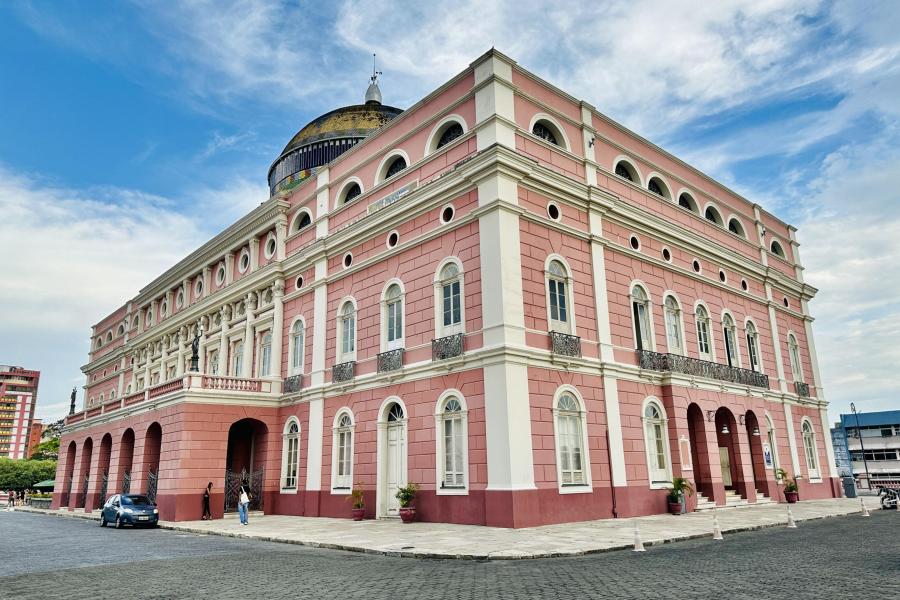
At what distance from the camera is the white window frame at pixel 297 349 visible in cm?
2445

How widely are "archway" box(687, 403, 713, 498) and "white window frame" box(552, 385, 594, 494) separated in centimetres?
541

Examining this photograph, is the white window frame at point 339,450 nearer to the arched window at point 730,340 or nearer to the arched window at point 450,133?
the arched window at point 450,133

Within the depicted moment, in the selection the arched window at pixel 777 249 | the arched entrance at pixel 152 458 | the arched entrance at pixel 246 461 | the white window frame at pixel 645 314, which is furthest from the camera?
the arched window at pixel 777 249

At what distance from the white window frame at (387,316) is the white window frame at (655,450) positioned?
26.2ft

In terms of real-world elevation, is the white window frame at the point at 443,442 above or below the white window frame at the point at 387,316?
below

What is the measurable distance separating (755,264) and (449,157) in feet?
52.9

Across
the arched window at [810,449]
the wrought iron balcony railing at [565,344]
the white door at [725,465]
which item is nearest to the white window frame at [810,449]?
the arched window at [810,449]

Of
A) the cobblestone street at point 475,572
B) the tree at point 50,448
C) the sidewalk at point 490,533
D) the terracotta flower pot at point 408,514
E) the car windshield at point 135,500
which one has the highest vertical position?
the tree at point 50,448

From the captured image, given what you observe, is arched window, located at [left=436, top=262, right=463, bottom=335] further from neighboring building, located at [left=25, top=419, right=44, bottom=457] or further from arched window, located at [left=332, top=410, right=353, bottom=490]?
neighboring building, located at [left=25, top=419, right=44, bottom=457]

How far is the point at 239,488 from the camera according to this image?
80.7 feet

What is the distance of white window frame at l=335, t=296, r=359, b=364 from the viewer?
71.6 feet

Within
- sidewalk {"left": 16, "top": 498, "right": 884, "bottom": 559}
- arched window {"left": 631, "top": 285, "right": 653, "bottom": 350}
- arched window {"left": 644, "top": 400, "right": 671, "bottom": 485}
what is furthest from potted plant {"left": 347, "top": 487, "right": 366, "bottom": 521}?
arched window {"left": 631, "top": 285, "right": 653, "bottom": 350}

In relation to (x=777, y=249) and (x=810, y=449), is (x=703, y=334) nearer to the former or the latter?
(x=810, y=449)

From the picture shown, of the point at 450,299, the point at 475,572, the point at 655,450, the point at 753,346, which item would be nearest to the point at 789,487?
the point at 753,346
